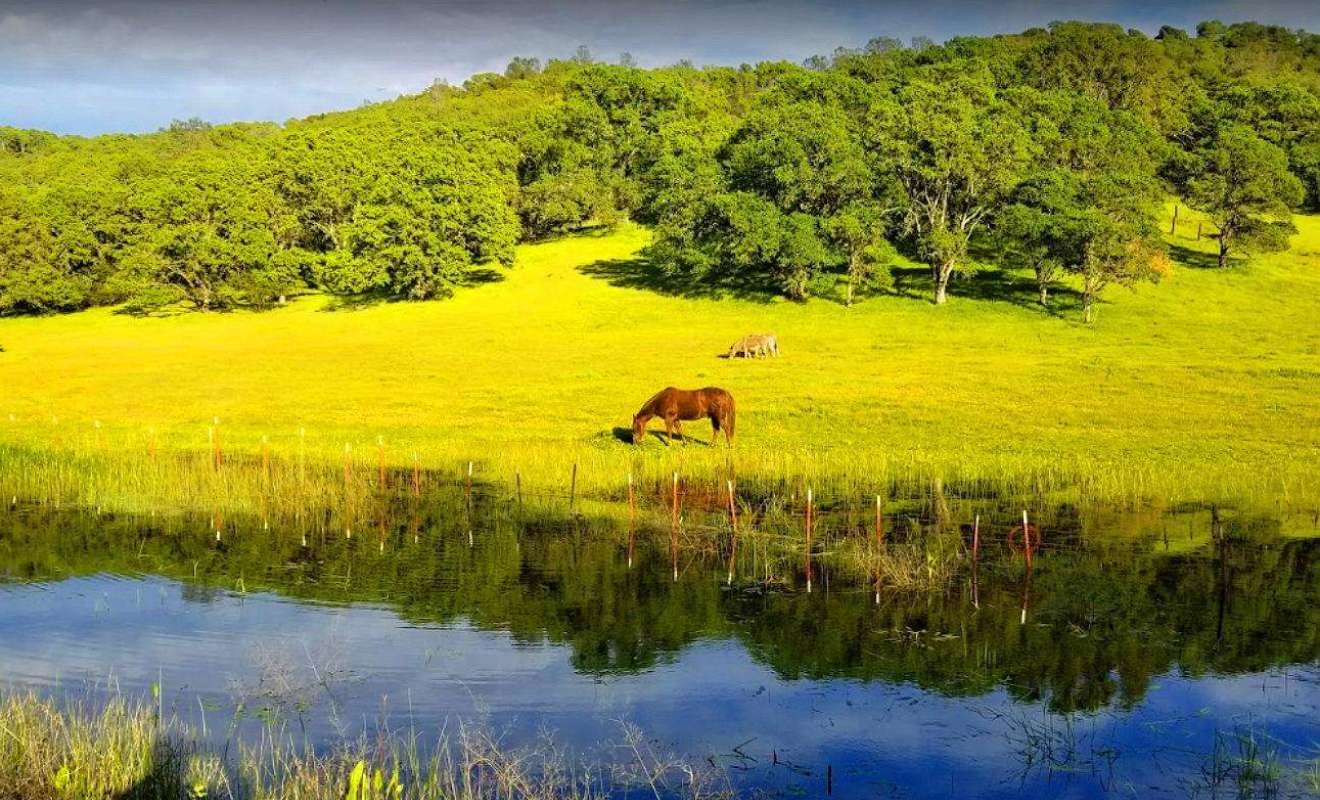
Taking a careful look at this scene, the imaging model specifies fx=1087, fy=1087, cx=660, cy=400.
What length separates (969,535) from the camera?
2017 centimetres

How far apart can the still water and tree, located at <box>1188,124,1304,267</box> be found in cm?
6140

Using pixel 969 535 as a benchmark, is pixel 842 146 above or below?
above

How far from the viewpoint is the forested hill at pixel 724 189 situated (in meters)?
68.9

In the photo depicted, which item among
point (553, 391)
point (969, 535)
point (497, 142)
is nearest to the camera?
point (969, 535)

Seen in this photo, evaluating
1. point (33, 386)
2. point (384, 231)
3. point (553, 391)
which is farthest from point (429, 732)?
point (384, 231)

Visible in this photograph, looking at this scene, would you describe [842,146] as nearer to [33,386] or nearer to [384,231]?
[384,231]

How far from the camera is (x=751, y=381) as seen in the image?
45.5 metres

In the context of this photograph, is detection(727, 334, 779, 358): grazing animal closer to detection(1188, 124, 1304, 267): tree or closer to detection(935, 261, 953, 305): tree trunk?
detection(935, 261, 953, 305): tree trunk

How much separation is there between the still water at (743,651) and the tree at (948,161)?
50576 mm

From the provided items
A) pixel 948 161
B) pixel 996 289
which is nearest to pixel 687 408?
pixel 948 161

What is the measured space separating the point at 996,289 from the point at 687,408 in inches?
1781

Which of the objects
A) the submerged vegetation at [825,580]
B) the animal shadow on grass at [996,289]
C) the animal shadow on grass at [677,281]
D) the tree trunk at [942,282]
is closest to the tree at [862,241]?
the animal shadow on grass at [996,289]

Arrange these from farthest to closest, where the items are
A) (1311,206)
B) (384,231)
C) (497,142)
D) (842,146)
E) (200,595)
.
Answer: (497,142), (1311,206), (384,231), (842,146), (200,595)

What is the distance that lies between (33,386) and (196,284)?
36.5 metres
